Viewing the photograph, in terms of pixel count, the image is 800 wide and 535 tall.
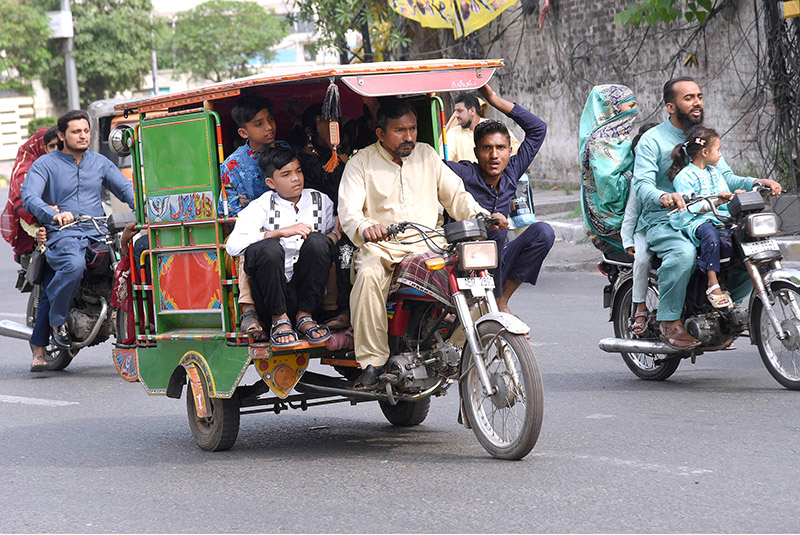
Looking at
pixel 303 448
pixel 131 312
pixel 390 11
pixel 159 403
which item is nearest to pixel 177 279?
pixel 131 312

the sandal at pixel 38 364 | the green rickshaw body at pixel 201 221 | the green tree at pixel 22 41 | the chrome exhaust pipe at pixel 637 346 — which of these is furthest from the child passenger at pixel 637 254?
the green tree at pixel 22 41

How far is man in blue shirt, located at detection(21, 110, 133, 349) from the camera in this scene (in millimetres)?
9188

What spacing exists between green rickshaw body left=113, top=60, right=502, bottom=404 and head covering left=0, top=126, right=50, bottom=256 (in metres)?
3.19

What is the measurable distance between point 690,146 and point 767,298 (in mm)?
1067

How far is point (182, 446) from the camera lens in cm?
645

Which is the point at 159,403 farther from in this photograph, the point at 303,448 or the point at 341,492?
the point at 341,492

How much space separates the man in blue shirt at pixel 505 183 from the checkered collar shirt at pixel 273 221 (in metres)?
0.94

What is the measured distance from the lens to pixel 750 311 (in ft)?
22.3

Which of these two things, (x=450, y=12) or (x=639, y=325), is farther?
(x=450, y=12)

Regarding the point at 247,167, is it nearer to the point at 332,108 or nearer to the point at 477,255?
the point at 332,108

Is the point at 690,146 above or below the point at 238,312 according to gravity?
above

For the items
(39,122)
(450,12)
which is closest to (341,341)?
(450,12)

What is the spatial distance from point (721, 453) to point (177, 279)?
9.69ft

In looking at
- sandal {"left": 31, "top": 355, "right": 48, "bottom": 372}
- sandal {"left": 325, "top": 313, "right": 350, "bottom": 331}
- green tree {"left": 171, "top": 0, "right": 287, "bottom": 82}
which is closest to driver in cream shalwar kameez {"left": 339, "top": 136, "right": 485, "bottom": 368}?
sandal {"left": 325, "top": 313, "right": 350, "bottom": 331}
